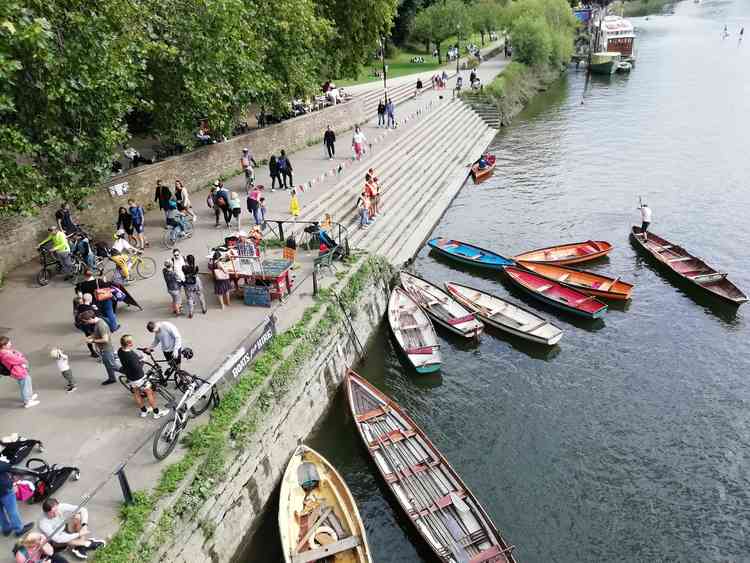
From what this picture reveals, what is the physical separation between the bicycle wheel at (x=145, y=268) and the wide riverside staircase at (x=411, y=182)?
5.25 m

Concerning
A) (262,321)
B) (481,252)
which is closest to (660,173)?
(481,252)

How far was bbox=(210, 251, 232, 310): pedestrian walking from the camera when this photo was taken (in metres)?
16.0

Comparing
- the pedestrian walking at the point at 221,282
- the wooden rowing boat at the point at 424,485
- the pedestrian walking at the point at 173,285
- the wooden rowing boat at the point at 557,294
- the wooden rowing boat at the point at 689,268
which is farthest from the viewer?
the wooden rowing boat at the point at 689,268

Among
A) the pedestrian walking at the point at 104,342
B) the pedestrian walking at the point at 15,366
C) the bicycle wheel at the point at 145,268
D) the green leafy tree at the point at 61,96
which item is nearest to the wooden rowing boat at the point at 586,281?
the bicycle wheel at the point at 145,268

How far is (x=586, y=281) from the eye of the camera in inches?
896

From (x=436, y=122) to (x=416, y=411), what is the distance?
29.6 m

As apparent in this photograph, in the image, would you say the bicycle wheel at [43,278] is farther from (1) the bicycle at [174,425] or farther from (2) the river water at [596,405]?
(2) the river water at [596,405]

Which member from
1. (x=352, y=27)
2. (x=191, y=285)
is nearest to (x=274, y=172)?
(x=191, y=285)

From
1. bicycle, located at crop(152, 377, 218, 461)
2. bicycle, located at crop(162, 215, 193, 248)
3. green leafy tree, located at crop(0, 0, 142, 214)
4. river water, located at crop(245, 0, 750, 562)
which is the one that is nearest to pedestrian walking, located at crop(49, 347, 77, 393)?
bicycle, located at crop(152, 377, 218, 461)

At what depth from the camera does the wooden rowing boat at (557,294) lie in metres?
20.7

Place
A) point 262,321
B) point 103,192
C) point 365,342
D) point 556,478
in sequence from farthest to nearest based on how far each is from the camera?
point 103,192
point 365,342
point 262,321
point 556,478

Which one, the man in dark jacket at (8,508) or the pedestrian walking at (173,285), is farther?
the pedestrian walking at (173,285)

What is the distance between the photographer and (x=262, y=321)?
15.9 metres

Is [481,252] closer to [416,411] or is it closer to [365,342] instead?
[365,342]
